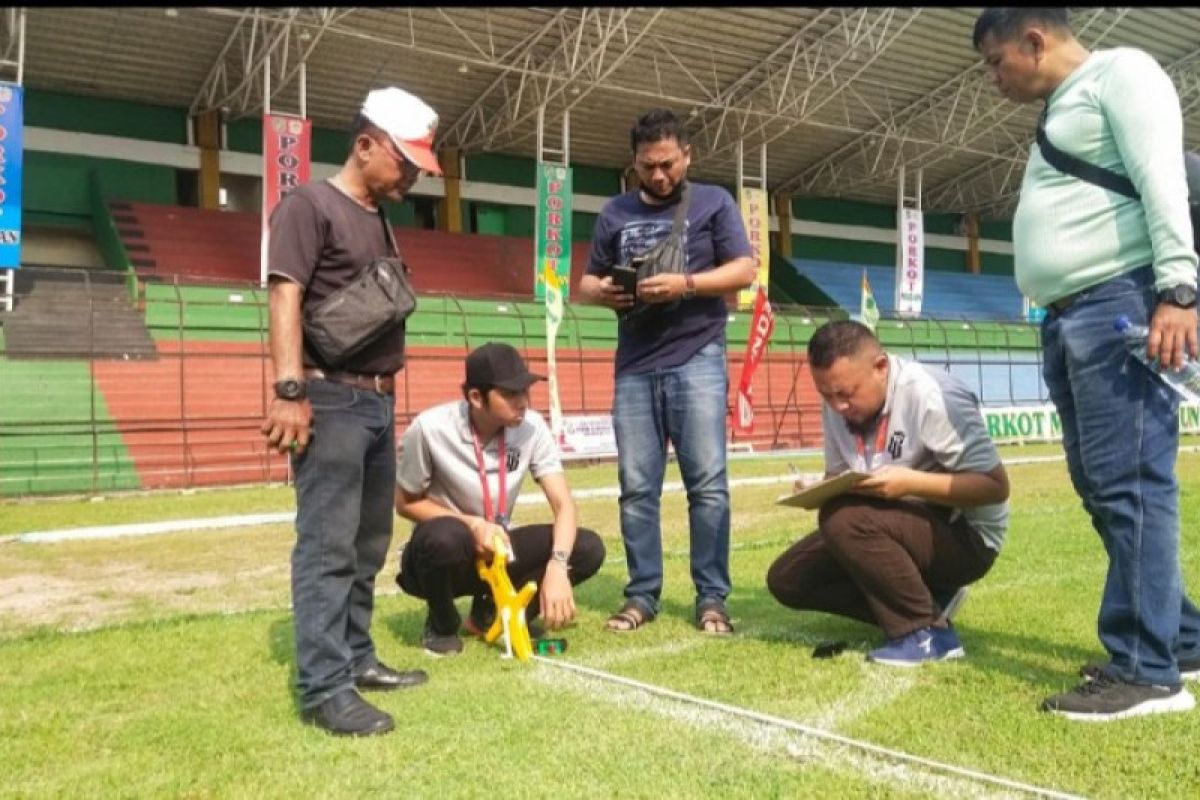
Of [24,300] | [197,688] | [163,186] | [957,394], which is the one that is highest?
[163,186]

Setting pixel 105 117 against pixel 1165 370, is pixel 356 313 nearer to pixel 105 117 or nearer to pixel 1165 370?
pixel 1165 370

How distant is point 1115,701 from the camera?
9.01 ft

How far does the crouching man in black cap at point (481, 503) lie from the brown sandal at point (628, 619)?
0.68 feet

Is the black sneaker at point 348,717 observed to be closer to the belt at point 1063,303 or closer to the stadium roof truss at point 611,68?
the belt at point 1063,303

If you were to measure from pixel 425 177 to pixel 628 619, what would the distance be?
2279 cm

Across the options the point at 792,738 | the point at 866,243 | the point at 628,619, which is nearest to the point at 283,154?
the point at 628,619

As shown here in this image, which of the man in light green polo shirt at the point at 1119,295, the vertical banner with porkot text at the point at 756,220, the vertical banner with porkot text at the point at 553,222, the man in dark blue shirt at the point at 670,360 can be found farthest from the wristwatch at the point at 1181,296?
the vertical banner with porkot text at the point at 756,220

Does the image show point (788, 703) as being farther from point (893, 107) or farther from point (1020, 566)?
point (893, 107)

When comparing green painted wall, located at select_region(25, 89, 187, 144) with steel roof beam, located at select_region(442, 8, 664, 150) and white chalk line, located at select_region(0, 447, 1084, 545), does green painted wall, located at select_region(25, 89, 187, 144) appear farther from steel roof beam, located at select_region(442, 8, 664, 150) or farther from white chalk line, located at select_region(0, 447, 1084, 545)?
white chalk line, located at select_region(0, 447, 1084, 545)

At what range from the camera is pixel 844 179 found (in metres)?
35.4

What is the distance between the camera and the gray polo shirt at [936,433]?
344 centimetres

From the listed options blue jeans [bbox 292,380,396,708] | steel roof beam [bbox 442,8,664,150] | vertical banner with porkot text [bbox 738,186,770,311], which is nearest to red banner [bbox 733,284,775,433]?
vertical banner with porkot text [bbox 738,186,770,311]

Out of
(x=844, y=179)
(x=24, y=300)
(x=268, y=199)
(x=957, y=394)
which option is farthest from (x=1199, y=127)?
(x=957, y=394)

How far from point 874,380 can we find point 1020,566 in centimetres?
253
